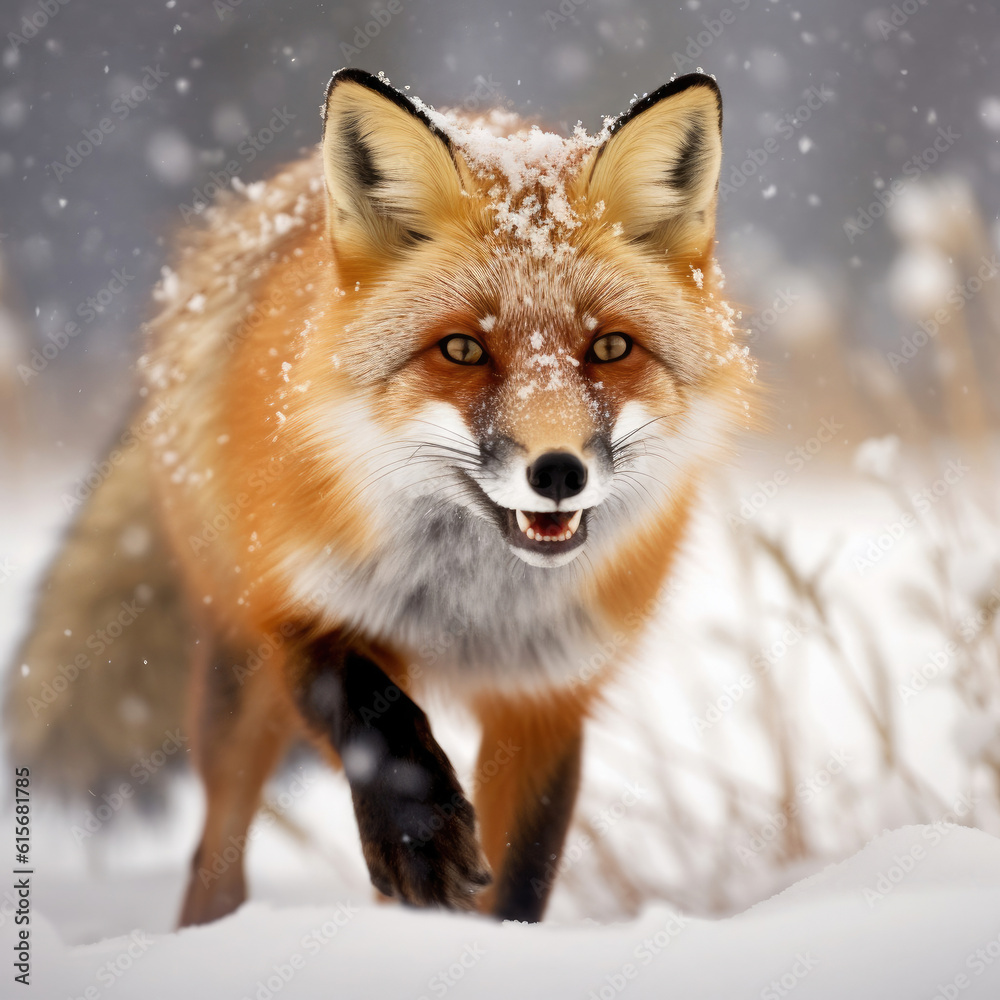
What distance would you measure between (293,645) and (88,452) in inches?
41.3

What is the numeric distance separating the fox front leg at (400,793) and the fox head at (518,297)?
1.28ft

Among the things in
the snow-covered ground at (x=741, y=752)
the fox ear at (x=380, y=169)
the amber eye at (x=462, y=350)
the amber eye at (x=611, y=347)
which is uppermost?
the fox ear at (x=380, y=169)

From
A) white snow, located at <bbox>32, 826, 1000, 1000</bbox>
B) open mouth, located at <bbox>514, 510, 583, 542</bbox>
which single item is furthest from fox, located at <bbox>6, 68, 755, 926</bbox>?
white snow, located at <bbox>32, 826, 1000, 1000</bbox>

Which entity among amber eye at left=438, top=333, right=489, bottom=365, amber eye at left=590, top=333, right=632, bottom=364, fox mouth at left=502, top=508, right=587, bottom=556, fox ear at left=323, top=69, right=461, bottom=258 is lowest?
fox mouth at left=502, top=508, right=587, bottom=556

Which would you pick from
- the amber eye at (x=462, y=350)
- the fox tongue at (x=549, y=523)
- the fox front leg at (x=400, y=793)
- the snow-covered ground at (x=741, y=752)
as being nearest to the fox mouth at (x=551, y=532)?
the fox tongue at (x=549, y=523)

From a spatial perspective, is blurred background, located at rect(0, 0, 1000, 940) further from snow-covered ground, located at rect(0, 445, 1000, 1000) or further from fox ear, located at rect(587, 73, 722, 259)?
fox ear, located at rect(587, 73, 722, 259)

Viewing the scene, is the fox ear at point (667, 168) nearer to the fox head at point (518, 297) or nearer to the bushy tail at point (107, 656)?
the fox head at point (518, 297)

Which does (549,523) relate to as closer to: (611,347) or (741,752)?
(611,347)

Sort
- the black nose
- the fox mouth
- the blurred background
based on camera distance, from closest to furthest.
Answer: the black nose, the fox mouth, the blurred background

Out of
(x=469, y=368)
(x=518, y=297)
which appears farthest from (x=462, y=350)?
(x=518, y=297)

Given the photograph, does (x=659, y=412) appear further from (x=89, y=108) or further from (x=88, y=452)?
(x=89, y=108)

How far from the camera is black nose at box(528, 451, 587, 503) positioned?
1.29 metres

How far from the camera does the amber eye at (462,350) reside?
1470 millimetres

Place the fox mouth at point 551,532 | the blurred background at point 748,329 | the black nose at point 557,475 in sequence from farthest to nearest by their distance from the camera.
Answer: the blurred background at point 748,329
the fox mouth at point 551,532
the black nose at point 557,475
